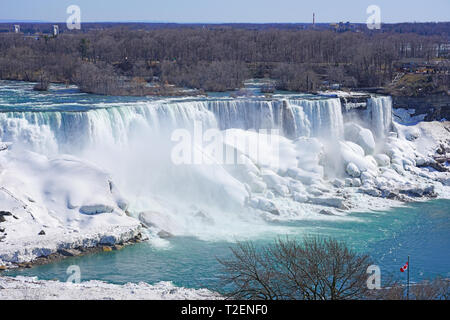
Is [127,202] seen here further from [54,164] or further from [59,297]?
[59,297]

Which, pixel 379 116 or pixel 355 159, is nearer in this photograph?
pixel 355 159

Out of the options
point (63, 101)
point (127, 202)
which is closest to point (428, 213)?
point (127, 202)

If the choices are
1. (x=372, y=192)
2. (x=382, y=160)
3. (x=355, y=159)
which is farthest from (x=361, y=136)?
(x=372, y=192)

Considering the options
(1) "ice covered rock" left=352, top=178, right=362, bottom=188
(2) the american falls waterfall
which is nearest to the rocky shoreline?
(2) the american falls waterfall

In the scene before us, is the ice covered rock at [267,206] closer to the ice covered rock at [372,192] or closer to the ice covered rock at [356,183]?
the ice covered rock at [372,192]

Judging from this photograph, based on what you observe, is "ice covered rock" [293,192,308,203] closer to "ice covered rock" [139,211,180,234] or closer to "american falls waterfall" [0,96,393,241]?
"american falls waterfall" [0,96,393,241]

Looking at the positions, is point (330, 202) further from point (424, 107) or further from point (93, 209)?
point (424, 107)
